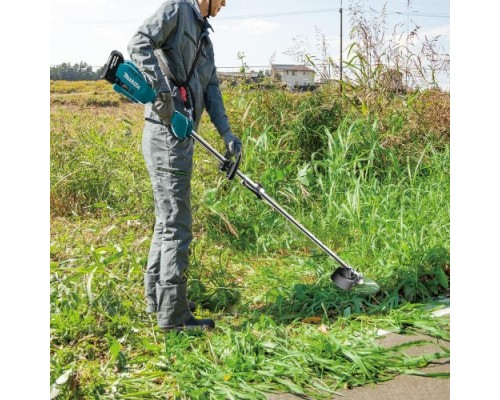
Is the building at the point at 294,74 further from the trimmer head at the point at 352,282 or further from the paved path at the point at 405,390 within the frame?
the paved path at the point at 405,390

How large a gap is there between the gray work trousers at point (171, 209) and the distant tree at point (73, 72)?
0.67 m

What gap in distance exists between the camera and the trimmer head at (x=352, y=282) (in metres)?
2.98

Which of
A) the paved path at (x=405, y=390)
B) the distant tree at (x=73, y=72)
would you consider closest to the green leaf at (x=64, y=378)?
the paved path at (x=405, y=390)

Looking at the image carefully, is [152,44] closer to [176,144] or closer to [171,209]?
[176,144]

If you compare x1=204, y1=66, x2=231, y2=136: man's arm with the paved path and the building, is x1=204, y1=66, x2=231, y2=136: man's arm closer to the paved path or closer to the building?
the paved path

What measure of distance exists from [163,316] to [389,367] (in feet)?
3.19

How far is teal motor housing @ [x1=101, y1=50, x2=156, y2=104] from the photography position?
2.49 m

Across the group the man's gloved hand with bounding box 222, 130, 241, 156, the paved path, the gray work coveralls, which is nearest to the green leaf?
the gray work coveralls

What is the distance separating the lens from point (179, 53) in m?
2.63

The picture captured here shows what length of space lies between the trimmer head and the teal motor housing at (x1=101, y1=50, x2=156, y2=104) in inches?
48.1

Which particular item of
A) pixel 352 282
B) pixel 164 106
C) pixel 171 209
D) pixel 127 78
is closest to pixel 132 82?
pixel 127 78
